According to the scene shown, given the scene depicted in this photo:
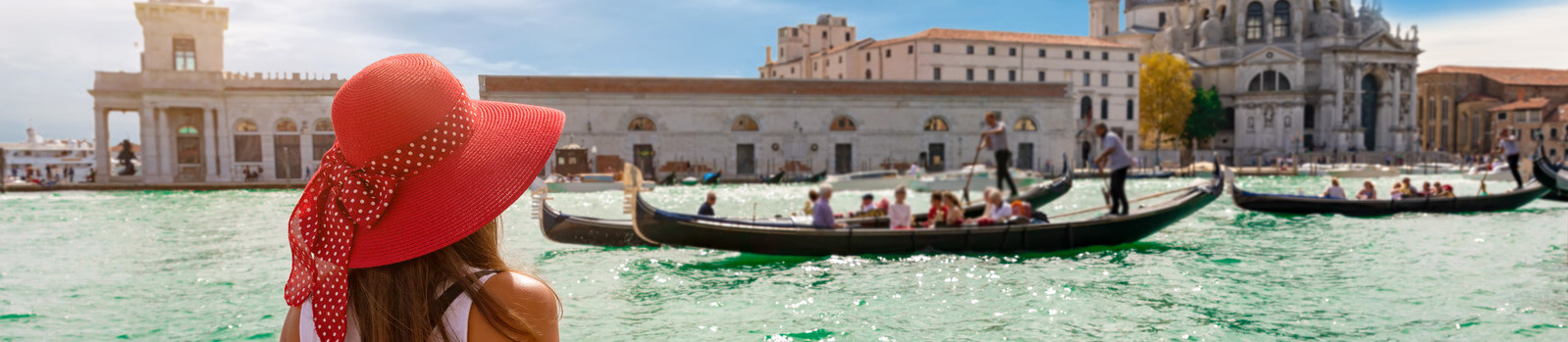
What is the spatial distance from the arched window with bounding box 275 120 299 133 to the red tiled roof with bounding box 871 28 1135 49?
25.9 meters

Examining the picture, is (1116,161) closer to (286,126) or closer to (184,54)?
(286,126)

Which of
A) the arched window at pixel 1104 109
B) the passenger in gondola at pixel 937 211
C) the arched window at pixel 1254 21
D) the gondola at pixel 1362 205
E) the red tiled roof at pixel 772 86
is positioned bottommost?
the gondola at pixel 1362 205

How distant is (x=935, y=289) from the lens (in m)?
8.57

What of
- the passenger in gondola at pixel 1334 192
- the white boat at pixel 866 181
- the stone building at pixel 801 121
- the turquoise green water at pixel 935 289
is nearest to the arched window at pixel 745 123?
the stone building at pixel 801 121

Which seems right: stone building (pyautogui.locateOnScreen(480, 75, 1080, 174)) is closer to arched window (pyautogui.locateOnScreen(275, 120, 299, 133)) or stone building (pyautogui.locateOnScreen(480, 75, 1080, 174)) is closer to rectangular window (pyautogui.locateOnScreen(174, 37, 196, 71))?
arched window (pyautogui.locateOnScreen(275, 120, 299, 133))

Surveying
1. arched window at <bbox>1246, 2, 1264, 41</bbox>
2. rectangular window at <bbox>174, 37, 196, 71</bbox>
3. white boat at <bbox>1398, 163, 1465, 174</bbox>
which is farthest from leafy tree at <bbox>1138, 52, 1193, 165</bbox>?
rectangular window at <bbox>174, 37, 196, 71</bbox>

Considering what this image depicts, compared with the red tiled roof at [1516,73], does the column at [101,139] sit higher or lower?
lower

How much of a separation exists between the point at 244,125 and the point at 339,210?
35.4 meters

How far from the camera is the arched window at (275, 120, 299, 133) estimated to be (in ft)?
99.4

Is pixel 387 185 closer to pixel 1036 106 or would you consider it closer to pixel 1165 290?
pixel 1165 290

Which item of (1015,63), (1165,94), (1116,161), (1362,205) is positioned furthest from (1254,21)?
(1116,161)

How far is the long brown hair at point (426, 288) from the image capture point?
1263 millimetres

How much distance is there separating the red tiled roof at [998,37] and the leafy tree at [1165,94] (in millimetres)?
2557

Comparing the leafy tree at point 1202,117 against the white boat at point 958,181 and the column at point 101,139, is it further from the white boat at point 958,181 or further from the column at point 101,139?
the column at point 101,139
